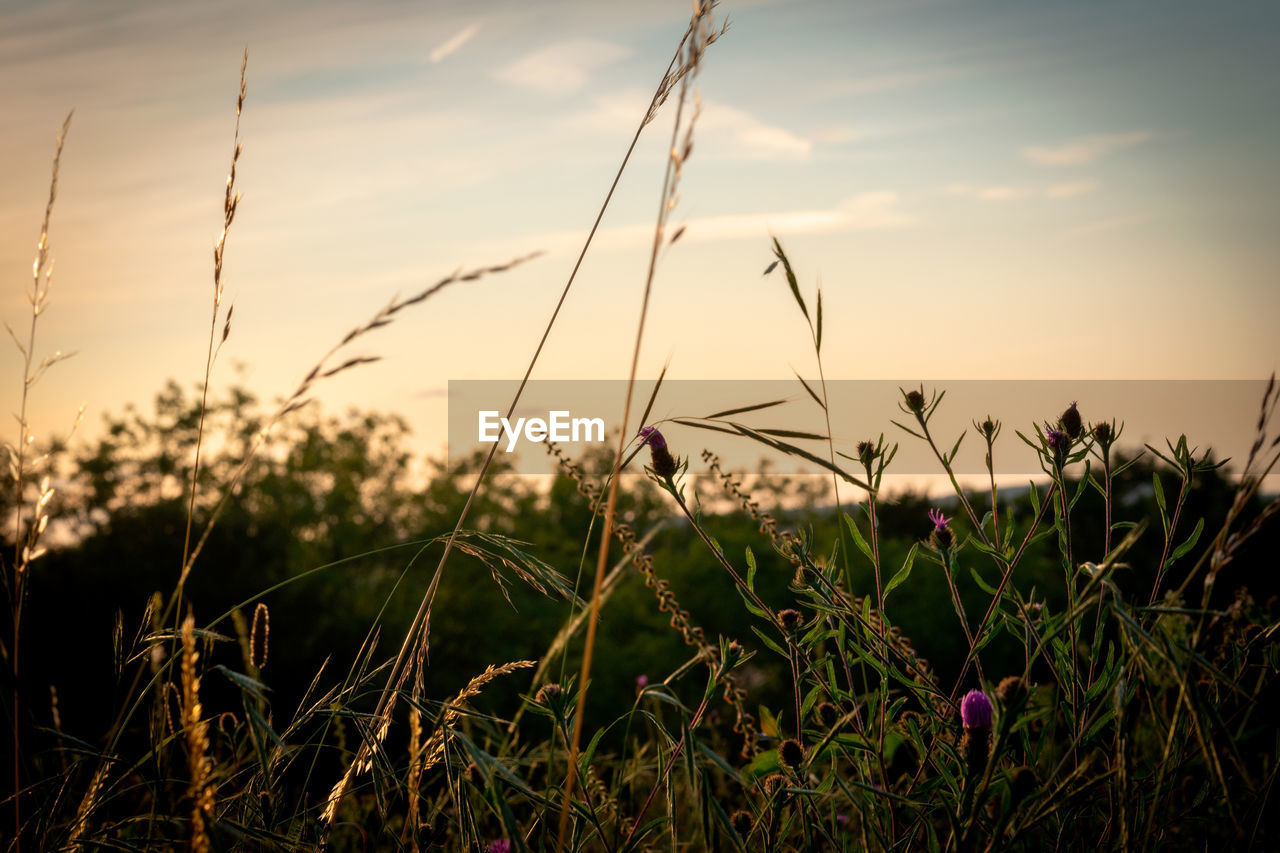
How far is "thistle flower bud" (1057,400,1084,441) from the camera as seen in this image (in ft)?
5.61

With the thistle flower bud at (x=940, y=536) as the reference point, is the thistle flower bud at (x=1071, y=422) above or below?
above

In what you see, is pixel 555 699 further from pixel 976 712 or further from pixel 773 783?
pixel 976 712

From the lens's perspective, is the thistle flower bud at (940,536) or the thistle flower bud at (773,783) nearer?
the thistle flower bud at (773,783)

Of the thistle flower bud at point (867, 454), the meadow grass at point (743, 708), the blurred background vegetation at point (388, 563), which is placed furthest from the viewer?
the blurred background vegetation at point (388, 563)

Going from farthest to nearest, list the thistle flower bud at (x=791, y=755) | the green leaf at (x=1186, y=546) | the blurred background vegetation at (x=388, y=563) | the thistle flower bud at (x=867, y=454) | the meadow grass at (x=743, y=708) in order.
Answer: the blurred background vegetation at (x=388, y=563)
the thistle flower bud at (x=867, y=454)
the green leaf at (x=1186, y=546)
the thistle flower bud at (x=791, y=755)
the meadow grass at (x=743, y=708)

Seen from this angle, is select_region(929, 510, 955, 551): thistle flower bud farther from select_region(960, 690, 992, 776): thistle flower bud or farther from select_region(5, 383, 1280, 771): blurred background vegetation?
select_region(5, 383, 1280, 771): blurred background vegetation

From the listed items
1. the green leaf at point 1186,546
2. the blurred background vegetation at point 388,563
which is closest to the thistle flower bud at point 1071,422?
the green leaf at point 1186,546

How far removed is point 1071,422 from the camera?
173cm

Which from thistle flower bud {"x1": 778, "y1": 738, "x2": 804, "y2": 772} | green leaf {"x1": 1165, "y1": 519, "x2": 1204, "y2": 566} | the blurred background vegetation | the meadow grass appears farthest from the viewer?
the blurred background vegetation

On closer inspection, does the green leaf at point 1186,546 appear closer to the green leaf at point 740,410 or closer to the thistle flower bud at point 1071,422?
the thistle flower bud at point 1071,422

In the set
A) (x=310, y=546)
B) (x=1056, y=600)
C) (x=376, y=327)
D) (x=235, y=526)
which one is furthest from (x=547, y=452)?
(x=310, y=546)

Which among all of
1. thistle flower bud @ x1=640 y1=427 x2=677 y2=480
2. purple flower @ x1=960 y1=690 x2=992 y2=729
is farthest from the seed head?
purple flower @ x1=960 y1=690 x2=992 y2=729

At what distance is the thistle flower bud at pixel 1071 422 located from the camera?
5.61 ft

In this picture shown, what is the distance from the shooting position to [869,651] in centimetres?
138
